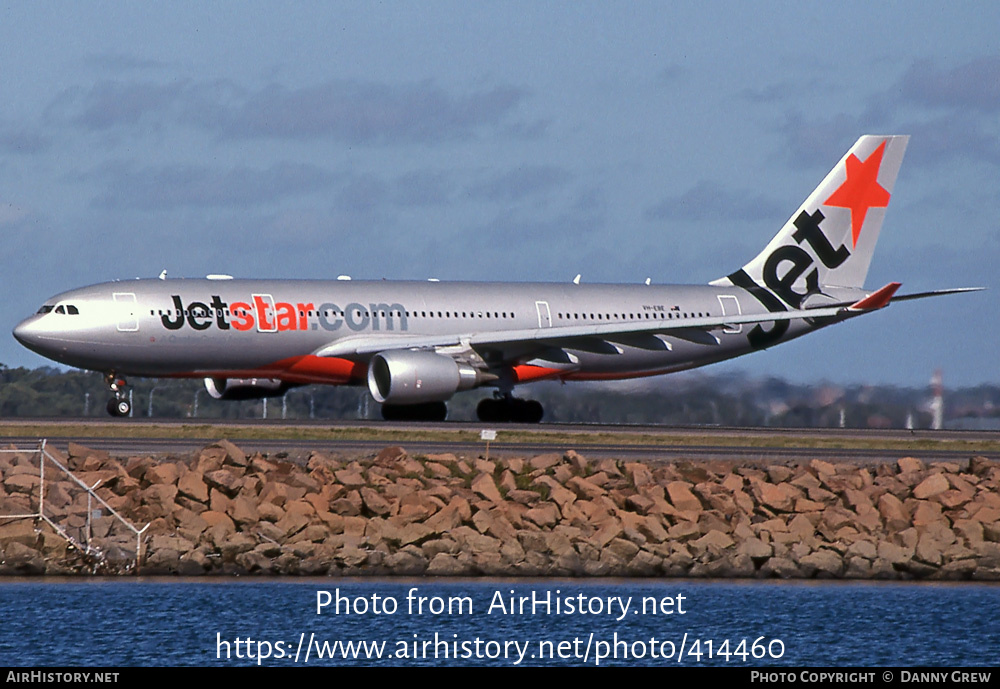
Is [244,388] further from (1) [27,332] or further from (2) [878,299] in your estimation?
(2) [878,299]

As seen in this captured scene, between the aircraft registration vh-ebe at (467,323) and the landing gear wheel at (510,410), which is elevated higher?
the aircraft registration vh-ebe at (467,323)

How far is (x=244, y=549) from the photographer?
25656mm

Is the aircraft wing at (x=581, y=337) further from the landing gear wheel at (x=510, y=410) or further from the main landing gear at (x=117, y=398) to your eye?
the main landing gear at (x=117, y=398)

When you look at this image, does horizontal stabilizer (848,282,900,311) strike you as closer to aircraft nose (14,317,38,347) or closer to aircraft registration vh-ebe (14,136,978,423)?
aircraft registration vh-ebe (14,136,978,423)

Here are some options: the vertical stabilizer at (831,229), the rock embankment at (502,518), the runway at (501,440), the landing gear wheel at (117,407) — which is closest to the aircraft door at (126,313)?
the landing gear wheel at (117,407)

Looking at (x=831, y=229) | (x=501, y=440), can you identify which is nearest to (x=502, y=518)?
(x=501, y=440)

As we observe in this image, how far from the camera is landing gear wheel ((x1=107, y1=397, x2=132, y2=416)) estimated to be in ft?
142

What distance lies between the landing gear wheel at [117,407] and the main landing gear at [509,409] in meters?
10.0

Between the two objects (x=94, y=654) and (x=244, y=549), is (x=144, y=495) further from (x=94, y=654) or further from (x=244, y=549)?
(x=94, y=654)

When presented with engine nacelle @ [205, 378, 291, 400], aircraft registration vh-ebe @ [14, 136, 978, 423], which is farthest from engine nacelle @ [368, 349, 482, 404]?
engine nacelle @ [205, 378, 291, 400]

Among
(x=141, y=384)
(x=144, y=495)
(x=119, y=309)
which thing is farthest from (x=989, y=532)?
(x=141, y=384)

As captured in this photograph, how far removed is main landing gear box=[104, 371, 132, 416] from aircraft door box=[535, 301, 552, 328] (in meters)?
12.1

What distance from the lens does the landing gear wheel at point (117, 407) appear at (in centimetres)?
4316
